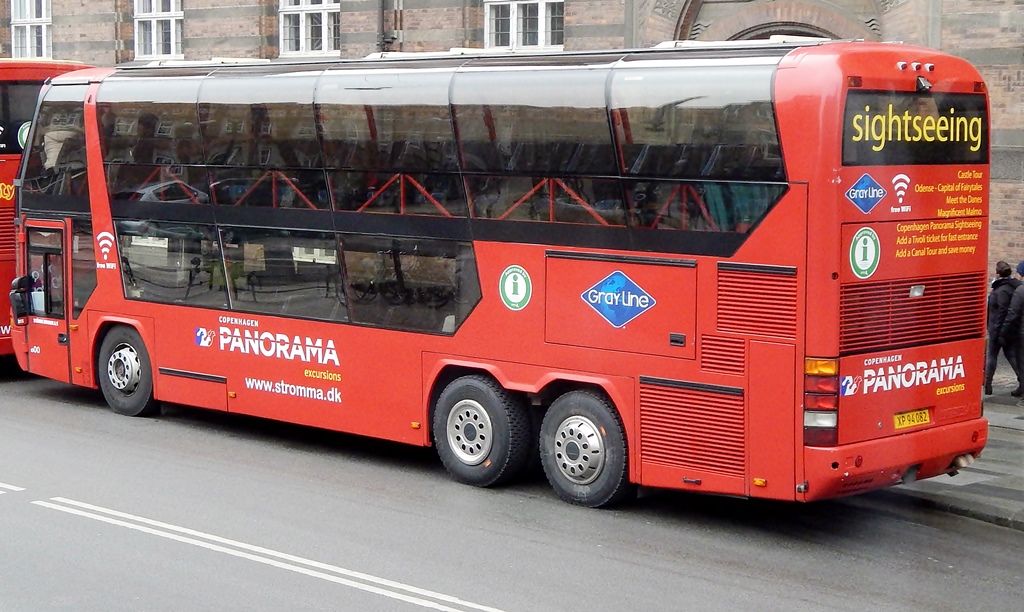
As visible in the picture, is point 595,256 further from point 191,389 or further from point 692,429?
point 191,389

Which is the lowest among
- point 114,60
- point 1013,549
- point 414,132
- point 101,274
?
point 1013,549

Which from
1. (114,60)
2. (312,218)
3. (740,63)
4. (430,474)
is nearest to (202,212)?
(312,218)

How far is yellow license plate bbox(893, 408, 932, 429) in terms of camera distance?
10188mm

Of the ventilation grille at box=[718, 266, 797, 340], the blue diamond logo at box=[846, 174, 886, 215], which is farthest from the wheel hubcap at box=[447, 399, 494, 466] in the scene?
the blue diamond logo at box=[846, 174, 886, 215]

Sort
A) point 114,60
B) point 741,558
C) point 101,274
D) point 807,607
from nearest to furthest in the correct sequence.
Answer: point 807,607 < point 741,558 < point 101,274 < point 114,60

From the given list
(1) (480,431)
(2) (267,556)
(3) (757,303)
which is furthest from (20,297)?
(3) (757,303)

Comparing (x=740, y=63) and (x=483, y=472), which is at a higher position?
(x=740, y=63)

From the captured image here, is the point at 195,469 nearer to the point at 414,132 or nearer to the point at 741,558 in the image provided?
the point at 414,132

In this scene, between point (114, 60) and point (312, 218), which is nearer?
point (312, 218)

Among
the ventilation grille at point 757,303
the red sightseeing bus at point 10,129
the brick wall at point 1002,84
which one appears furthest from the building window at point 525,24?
the ventilation grille at point 757,303

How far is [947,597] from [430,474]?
198 inches

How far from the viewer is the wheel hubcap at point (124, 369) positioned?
14992 mm

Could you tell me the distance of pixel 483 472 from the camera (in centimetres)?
1175

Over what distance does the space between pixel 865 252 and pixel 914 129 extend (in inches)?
40.6
